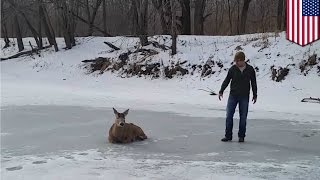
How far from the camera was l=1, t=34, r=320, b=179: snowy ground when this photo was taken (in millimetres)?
7215

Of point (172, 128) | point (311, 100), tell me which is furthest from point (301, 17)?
point (172, 128)

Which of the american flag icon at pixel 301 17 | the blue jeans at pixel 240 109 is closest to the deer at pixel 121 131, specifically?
the blue jeans at pixel 240 109

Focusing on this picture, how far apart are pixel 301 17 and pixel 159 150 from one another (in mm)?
9939

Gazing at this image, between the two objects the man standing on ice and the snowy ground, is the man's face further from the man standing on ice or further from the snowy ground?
the snowy ground

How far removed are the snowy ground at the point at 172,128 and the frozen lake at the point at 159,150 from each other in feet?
0.05

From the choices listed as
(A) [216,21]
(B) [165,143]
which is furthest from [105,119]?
(A) [216,21]

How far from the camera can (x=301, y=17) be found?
1672cm

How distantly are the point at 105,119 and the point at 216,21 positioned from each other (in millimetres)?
33663

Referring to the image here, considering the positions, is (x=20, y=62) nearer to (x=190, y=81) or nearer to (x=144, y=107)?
(x=190, y=81)

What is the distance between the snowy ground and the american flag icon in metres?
1.63

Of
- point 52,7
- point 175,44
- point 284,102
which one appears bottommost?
point 284,102

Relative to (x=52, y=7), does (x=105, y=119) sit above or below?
below

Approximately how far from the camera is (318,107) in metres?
15.1

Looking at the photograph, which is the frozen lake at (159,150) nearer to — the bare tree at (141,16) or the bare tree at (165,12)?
the bare tree at (165,12)
